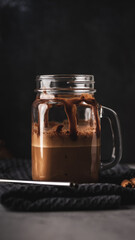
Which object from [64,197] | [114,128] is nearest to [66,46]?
[114,128]

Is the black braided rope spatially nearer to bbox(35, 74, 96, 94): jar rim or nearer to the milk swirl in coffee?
the milk swirl in coffee

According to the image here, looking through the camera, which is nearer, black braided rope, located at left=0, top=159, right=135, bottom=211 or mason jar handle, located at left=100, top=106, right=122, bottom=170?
black braided rope, located at left=0, top=159, right=135, bottom=211

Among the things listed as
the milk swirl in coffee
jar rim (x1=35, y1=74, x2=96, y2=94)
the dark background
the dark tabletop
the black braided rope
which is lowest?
the dark tabletop

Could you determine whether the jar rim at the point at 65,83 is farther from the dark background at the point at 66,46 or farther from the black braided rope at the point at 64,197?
the dark background at the point at 66,46

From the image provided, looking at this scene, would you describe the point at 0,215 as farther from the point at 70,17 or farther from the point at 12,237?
the point at 70,17

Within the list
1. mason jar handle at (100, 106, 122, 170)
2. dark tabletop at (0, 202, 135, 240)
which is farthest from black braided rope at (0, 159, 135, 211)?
mason jar handle at (100, 106, 122, 170)

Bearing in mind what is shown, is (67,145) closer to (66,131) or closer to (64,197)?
(66,131)

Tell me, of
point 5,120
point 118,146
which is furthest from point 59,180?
point 5,120
